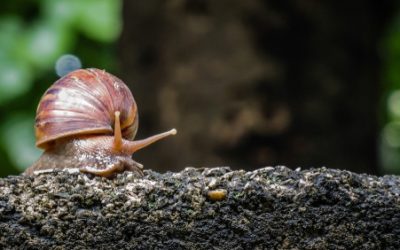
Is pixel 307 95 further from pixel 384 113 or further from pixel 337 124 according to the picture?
pixel 384 113

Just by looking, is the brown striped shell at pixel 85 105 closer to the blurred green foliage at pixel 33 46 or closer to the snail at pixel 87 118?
the snail at pixel 87 118

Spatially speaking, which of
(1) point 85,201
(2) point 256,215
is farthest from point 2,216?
(2) point 256,215

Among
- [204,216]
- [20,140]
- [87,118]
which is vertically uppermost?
[20,140]

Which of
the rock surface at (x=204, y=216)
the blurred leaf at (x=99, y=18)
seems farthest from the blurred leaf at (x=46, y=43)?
the rock surface at (x=204, y=216)

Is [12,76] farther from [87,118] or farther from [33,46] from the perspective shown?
[87,118]

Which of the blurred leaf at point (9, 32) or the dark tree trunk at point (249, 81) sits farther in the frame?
the blurred leaf at point (9, 32)

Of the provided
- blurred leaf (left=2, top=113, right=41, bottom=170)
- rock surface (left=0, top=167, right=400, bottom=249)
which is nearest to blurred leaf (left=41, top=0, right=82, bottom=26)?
blurred leaf (left=2, top=113, right=41, bottom=170)

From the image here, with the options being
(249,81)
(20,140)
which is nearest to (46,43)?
(20,140)

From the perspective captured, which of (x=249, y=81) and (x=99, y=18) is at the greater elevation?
(x=99, y=18)
